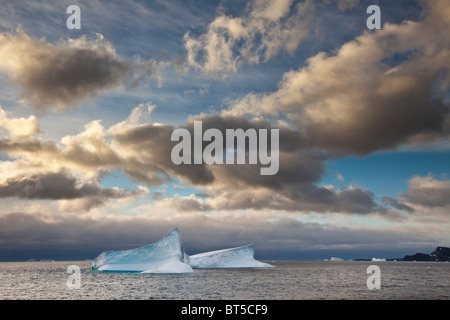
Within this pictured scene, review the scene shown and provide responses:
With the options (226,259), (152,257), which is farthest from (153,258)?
(226,259)

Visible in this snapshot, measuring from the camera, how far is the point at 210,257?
3142 inches

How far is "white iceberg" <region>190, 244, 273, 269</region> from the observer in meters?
79.8

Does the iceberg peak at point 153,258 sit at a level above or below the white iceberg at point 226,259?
above

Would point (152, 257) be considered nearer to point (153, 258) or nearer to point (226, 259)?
point (153, 258)

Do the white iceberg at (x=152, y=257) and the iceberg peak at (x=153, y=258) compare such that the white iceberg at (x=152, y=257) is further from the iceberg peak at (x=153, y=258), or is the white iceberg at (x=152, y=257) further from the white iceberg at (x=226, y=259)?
the white iceberg at (x=226, y=259)

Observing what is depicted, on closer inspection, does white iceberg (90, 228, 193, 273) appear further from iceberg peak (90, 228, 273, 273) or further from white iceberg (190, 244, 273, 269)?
white iceberg (190, 244, 273, 269)

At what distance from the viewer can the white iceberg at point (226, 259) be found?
79750 millimetres

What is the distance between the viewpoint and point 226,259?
80.5 m

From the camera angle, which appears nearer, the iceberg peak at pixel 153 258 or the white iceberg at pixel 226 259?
the iceberg peak at pixel 153 258

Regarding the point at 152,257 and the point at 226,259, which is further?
the point at 226,259

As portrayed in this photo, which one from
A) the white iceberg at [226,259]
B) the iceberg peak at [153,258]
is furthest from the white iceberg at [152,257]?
the white iceberg at [226,259]

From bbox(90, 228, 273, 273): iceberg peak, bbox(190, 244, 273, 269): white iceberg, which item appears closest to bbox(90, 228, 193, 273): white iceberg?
bbox(90, 228, 273, 273): iceberg peak
